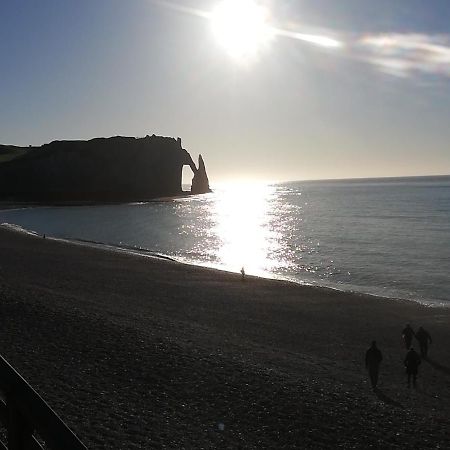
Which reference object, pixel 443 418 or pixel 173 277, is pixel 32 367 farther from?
pixel 173 277

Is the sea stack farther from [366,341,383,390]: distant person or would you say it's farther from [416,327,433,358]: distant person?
[366,341,383,390]: distant person

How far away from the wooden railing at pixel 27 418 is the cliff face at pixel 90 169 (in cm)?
13050

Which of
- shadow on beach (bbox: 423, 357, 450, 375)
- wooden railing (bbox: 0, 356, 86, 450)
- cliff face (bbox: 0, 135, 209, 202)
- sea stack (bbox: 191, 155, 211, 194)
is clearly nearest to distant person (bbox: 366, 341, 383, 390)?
shadow on beach (bbox: 423, 357, 450, 375)

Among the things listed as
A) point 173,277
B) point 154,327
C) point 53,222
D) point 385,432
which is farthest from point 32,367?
point 53,222

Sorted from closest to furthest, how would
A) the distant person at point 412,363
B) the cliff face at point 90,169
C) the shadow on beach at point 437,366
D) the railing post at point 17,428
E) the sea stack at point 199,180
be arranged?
1. the railing post at point 17,428
2. the distant person at point 412,363
3. the shadow on beach at point 437,366
4. the cliff face at point 90,169
5. the sea stack at point 199,180

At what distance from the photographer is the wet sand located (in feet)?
33.9

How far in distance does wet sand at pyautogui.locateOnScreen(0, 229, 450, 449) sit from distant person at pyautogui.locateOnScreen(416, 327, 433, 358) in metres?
0.57

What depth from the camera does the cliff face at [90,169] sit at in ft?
417

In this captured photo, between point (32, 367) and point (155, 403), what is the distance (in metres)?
3.37

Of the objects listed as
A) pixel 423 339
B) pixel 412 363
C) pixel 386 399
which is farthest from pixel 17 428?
pixel 423 339

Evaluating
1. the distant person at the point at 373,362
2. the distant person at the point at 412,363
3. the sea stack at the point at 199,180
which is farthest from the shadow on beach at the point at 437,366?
the sea stack at the point at 199,180

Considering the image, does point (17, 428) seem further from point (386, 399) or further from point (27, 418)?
point (386, 399)

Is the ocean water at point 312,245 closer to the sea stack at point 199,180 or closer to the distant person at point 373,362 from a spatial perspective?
the distant person at point 373,362

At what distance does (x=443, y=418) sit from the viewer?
12.1 metres
